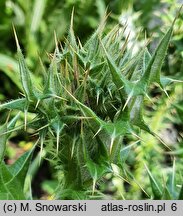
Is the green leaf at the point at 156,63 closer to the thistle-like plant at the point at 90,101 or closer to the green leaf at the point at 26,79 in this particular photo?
the thistle-like plant at the point at 90,101

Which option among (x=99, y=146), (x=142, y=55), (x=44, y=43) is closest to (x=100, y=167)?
(x=99, y=146)

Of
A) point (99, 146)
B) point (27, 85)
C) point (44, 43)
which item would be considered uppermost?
point (44, 43)

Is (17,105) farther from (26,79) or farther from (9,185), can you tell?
(9,185)

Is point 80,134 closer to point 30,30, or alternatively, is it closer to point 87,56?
point 87,56

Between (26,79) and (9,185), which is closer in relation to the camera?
(26,79)

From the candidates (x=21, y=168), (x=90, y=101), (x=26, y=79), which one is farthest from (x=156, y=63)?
(x=21, y=168)

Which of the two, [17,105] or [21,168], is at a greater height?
[17,105]

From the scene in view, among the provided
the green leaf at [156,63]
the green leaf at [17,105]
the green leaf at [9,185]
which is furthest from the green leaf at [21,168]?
the green leaf at [156,63]

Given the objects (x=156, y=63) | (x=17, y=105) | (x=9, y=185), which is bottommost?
(x=9, y=185)

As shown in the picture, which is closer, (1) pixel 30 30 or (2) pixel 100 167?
(2) pixel 100 167
